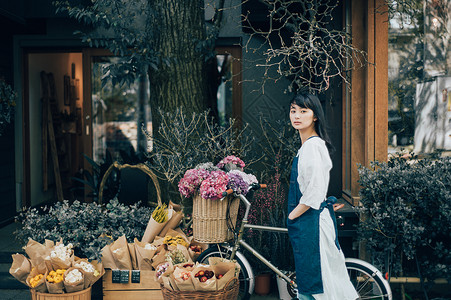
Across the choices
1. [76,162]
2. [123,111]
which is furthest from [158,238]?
[123,111]

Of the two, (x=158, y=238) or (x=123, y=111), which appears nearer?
(x=158, y=238)

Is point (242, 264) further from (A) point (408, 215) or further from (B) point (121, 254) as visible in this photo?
(A) point (408, 215)

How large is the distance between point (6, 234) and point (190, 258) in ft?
11.4

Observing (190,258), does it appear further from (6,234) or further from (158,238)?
(6,234)

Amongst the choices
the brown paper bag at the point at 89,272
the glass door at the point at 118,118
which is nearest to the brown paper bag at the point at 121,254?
the brown paper bag at the point at 89,272

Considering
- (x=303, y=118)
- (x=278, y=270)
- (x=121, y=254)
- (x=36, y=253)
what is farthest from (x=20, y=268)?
(x=303, y=118)

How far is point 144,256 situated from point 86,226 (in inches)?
33.5

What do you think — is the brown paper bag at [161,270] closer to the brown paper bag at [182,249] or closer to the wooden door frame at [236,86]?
the brown paper bag at [182,249]

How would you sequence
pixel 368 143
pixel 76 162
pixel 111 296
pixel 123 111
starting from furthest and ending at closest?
pixel 123 111 < pixel 76 162 < pixel 368 143 < pixel 111 296

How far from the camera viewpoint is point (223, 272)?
12.9 ft

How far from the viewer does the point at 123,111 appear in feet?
58.2

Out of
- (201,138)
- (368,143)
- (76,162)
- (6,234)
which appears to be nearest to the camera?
(368,143)

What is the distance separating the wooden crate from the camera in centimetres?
441

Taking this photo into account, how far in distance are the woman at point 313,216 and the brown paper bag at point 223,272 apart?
0.55 metres
